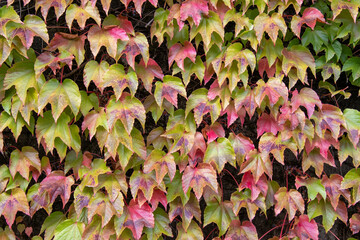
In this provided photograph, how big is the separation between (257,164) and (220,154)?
23 cm

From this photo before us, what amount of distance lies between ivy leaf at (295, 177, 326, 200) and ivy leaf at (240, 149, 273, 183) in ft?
0.74

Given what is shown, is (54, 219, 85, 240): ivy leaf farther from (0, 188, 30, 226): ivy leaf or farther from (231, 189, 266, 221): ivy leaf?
(231, 189, 266, 221): ivy leaf

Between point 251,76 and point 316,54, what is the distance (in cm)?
39

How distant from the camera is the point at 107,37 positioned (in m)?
1.71

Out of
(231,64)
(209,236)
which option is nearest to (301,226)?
A: (209,236)

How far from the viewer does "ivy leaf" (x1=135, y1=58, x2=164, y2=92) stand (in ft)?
5.89

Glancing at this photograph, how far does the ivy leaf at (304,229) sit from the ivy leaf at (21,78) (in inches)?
64.8

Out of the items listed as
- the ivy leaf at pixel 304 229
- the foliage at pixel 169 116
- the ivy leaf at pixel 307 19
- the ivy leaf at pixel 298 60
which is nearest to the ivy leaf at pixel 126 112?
the foliage at pixel 169 116

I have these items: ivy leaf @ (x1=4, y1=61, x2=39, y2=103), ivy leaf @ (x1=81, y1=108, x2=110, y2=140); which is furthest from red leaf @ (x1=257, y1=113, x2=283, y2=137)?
ivy leaf @ (x1=4, y1=61, x2=39, y2=103)

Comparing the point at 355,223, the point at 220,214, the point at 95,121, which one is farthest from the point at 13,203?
the point at 355,223

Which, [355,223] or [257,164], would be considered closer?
[257,164]

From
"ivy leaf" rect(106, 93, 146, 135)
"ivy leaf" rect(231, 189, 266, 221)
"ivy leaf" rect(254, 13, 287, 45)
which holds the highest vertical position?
"ivy leaf" rect(254, 13, 287, 45)

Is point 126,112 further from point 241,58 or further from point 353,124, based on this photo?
point 353,124

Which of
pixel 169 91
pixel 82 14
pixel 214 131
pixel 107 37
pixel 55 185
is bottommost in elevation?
pixel 55 185
